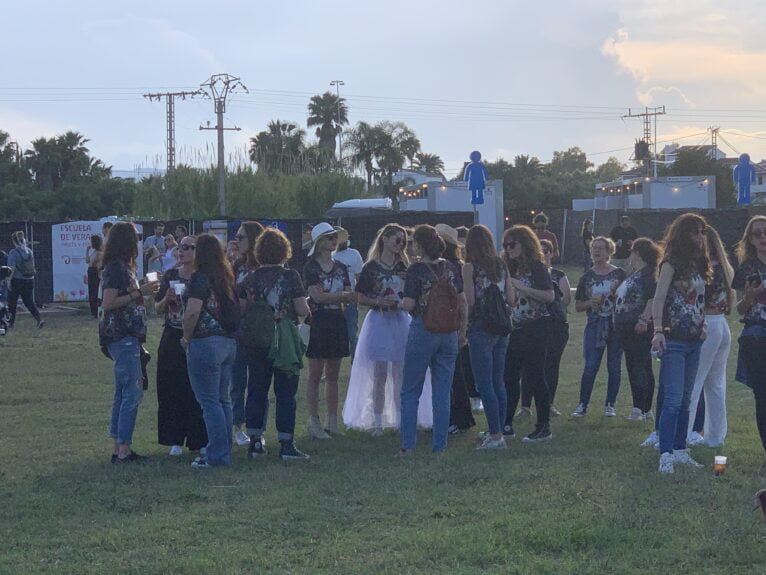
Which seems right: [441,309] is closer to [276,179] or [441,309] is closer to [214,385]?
[214,385]

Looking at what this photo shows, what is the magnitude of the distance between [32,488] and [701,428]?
17.6 feet

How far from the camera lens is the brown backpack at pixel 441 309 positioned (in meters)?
8.29

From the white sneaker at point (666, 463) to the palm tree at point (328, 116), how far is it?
255ft

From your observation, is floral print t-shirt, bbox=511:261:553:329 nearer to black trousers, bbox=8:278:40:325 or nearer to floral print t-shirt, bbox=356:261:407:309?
floral print t-shirt, bbox=356:261:407:309

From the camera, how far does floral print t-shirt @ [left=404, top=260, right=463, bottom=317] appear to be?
8352mm

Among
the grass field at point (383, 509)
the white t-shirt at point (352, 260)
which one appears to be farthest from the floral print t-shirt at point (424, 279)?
the white t-shirt at point (352, 260)

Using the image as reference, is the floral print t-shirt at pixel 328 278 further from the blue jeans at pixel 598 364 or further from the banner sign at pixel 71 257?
the banner sign at pixel 71 257

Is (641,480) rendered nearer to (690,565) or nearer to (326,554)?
(690,565)

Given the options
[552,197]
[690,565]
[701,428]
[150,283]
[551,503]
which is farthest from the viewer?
[552,197]

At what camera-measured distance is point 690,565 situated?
5422 mm

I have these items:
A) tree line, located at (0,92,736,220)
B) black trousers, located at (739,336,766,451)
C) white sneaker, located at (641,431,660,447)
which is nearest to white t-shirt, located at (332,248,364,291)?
white sneaker, located at (641,431,660,447)

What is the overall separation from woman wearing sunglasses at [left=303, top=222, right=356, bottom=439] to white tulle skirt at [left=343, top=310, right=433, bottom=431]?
0.20m

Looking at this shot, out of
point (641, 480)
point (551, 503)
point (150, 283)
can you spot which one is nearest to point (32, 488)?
point (150, 283)

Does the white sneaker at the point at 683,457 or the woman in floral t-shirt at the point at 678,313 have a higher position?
the woman in floral t-shirt at the point at 678,313
